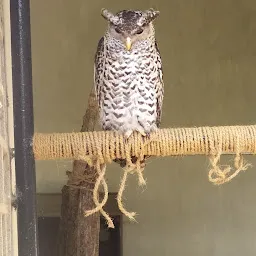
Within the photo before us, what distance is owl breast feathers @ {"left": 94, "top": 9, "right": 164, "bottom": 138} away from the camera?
1.63 meters

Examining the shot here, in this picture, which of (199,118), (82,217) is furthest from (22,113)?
(199,118)

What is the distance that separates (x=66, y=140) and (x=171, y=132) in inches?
9.2

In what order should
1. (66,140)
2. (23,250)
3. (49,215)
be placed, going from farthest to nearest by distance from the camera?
(49,215) → (66,140) → (23,250)

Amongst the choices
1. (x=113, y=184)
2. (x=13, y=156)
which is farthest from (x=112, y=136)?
(x=113, y=184)

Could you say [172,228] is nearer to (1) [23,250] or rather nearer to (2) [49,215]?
(2) [49,215]

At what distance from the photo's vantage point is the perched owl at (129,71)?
1.63 m

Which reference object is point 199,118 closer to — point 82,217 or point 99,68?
point 82,217

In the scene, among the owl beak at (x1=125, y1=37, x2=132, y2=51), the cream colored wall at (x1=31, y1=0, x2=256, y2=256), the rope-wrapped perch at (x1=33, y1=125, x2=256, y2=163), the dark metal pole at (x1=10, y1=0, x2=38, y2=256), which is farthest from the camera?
the cream colored wall at (x1=31, y1=0, x2=256, y2=256)

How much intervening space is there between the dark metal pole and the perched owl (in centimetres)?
44

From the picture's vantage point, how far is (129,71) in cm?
163

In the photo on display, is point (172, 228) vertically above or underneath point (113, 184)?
underneath

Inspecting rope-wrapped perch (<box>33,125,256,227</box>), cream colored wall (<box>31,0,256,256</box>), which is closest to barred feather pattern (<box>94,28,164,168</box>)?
rope-wrapped perch (<box>33,125,256,227</box>)

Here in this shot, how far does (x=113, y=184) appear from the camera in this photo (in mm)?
3195

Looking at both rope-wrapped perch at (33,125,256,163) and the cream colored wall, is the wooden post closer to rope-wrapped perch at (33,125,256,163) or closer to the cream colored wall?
rope-wrapped perch at (33,125,256,163)
